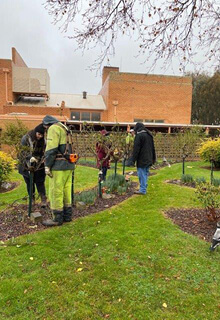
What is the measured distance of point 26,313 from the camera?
256 cm

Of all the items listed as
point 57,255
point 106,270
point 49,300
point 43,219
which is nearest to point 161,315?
point 106,270

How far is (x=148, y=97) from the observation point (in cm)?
2788

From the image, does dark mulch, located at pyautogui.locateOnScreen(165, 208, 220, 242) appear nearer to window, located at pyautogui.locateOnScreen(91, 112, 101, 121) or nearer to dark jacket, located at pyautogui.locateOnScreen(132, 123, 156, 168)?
dark jacket, located at pyautogui.locateOnScreen(132, 123, 156, 168)

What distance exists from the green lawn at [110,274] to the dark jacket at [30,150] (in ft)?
4.70

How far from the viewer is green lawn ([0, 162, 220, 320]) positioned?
2.64m

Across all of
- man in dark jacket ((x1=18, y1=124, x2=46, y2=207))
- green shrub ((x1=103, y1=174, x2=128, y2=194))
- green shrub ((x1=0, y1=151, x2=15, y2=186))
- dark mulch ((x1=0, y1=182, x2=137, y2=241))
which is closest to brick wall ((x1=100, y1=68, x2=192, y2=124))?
green shrub ((x1=0, y1=151, x2=15, y2=186))

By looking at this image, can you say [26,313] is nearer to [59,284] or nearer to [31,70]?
[59,284]

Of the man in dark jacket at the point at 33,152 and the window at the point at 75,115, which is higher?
the window at the point at 75,115

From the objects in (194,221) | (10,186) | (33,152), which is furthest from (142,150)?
(10,186)

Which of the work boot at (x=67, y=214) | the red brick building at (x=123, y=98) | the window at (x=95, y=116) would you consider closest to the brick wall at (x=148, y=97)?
the red brick building at (x=123, y=98)

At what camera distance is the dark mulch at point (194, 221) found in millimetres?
4407

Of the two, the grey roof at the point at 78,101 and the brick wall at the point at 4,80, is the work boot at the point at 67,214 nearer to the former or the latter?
the grey roof at the point at 78,101

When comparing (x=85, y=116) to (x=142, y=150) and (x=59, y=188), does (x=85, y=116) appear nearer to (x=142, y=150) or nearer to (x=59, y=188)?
(x=142, y=150)

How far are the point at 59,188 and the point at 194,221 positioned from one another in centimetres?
270
